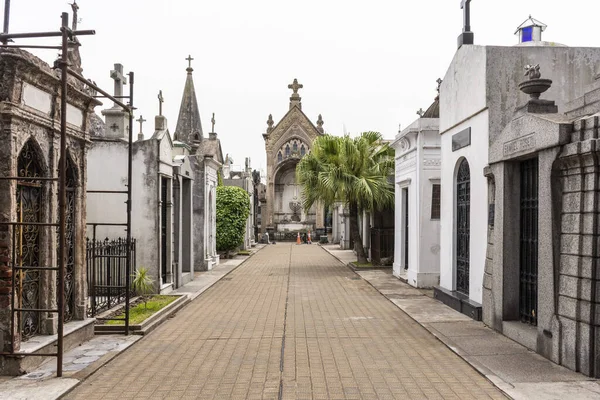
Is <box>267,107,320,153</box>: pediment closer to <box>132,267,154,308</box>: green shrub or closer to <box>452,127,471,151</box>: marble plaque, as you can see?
<box>132,267,154,308</box>: green shrub

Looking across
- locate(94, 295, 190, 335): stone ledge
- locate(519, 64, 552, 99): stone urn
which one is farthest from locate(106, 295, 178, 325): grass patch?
locate(519, 64, 552, 99): stone urn

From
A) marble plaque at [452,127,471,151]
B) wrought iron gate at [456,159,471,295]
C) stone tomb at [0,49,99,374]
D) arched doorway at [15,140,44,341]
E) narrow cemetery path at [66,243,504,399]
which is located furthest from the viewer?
wrought iron gate at [456,159,471,295]

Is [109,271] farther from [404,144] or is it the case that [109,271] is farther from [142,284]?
[404,144]

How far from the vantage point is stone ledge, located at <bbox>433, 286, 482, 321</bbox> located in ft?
33.3

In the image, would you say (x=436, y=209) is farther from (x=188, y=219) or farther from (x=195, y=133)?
(x=195, y=133)

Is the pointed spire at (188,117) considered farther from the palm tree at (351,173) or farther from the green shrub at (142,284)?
the green shrub at (142,284)

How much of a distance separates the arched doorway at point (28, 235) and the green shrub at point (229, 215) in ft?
59.5

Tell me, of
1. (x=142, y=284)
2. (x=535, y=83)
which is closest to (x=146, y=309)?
(x=142, y=284)

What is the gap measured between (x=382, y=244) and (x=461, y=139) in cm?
1154

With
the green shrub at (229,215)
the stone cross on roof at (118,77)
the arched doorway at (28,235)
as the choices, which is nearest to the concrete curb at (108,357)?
the arched doorway at (28,235)

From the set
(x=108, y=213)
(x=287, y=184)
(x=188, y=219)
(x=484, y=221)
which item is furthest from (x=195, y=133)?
(x=484, y=221)

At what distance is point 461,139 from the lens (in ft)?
37.5

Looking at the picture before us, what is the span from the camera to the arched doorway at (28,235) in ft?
23.0

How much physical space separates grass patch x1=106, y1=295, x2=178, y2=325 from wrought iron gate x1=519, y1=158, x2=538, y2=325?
620 cm
